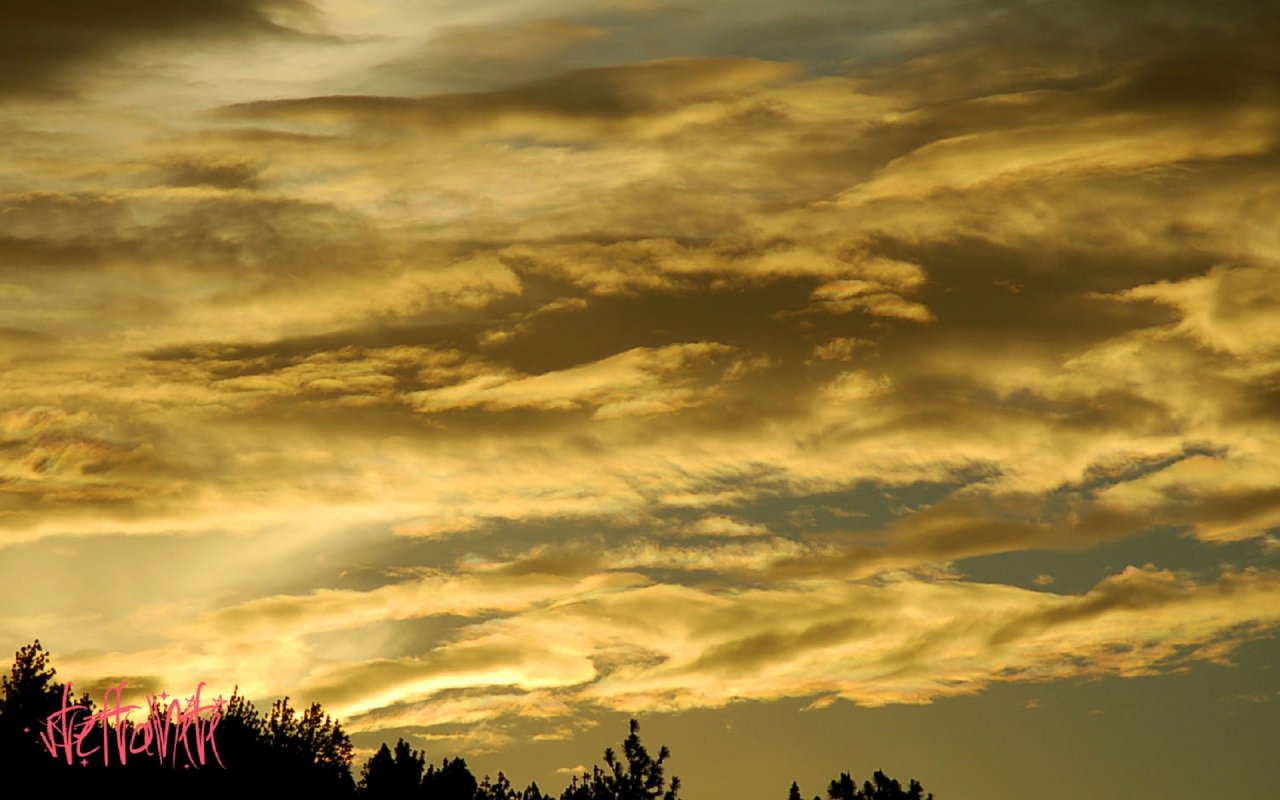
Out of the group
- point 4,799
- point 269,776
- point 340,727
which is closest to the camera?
point 4,799

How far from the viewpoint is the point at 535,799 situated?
102 meters

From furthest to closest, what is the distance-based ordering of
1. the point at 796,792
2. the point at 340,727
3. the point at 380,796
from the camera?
the point at 796,792
the point at 340,727
the point at 380,796

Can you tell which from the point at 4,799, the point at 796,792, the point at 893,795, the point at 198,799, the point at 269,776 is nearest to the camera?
the point at 4,799

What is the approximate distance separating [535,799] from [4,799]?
150 feet

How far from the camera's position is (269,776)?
7881 cm

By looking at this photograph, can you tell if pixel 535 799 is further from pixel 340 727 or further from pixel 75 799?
pixel 75 799

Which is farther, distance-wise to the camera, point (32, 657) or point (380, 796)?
point (380, 796)

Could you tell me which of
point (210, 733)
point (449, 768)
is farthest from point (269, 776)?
point (449, 768)

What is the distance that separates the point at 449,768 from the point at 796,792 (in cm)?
3002

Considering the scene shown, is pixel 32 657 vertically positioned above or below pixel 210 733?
above

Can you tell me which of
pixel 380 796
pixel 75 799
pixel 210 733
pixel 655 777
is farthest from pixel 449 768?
pixel 75 799

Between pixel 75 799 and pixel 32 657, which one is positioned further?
pixel 32 657

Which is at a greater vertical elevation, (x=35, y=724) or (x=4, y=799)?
(x=35, y=724)

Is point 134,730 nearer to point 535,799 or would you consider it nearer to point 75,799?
point 75,799
